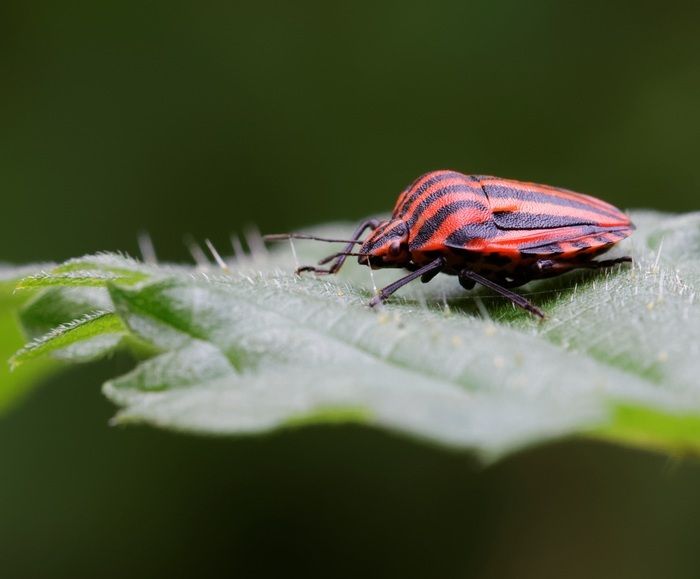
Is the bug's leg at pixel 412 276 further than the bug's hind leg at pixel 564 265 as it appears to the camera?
No

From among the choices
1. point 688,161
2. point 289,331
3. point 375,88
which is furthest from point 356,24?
point 289,331

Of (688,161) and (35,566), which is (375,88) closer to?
(688,161)

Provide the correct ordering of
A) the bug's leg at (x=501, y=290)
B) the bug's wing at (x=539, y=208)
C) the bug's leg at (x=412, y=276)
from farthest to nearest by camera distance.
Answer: the bug's wing at (x=539, y=208)
the bug's leg at (x=412, y=276)
the bug's leg at (x=501, y=290)

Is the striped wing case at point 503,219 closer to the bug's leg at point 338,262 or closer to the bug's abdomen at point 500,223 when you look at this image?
the bug's abdomen at point 500,223

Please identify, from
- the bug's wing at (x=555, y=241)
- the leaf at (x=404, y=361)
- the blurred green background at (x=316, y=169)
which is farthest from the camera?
the blurred green background at (x=316, y=169)

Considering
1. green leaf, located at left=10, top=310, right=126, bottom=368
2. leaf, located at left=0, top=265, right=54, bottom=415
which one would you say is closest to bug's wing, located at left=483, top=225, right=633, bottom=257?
green leaf, located at left=10, top=310, right=126, bottom=368

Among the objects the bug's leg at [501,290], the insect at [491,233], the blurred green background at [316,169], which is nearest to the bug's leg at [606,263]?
the insect at [491,233]

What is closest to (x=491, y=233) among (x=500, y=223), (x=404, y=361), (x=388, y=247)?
(x=500, y=223)
